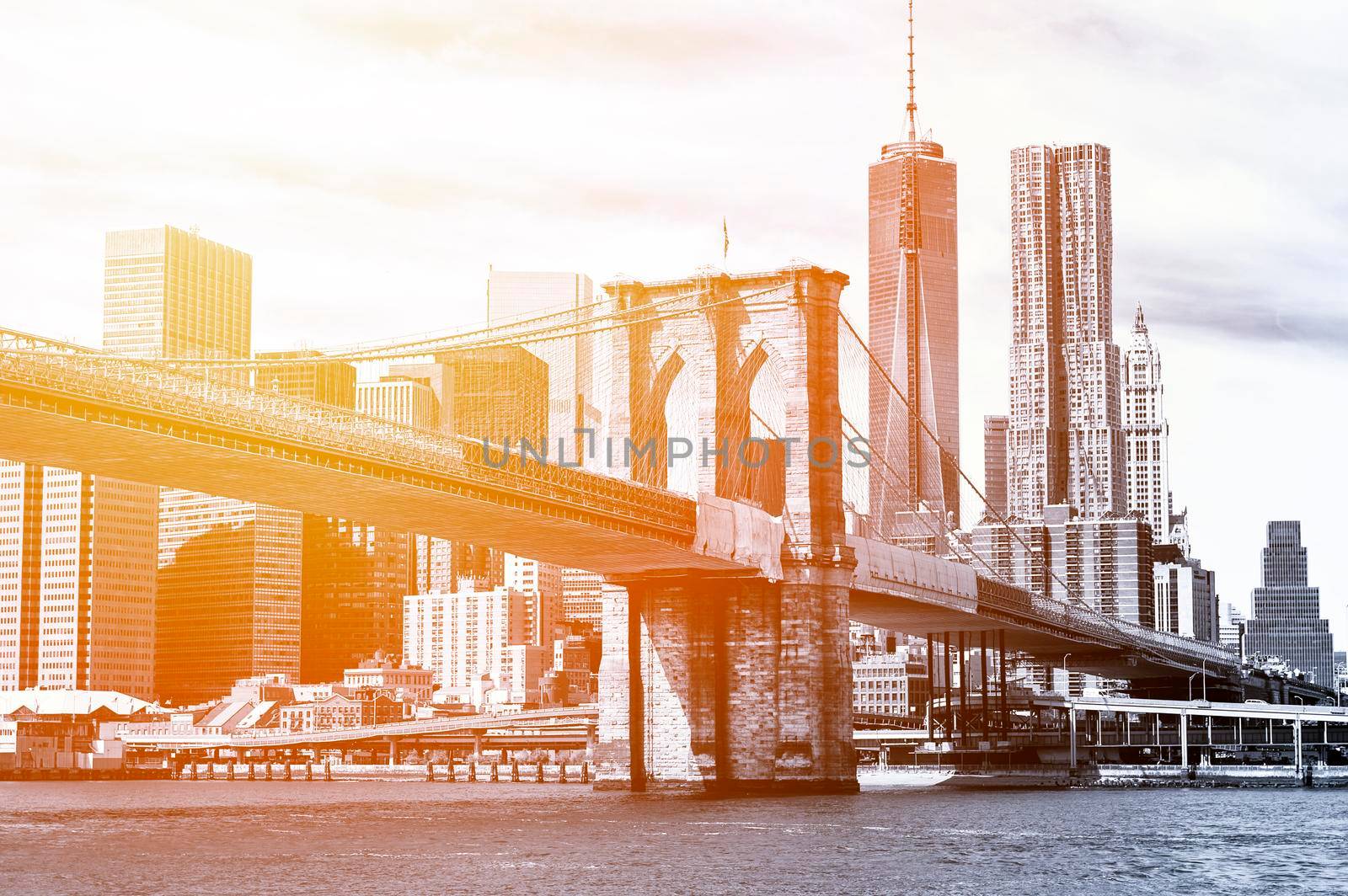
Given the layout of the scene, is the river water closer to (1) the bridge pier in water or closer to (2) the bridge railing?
(1) the bridge pier in water

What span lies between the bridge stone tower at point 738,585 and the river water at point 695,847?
268 cm

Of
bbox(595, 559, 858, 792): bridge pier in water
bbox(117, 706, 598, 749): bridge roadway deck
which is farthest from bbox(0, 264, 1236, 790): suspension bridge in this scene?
bbox(117, 706, 598, 749): bridge roadway deck

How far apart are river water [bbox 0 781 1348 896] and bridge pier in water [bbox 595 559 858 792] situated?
2.12 meters

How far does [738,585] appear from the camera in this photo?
79.4 metres

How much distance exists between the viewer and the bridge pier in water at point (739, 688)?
3081 inches

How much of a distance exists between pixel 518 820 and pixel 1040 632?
58.2m

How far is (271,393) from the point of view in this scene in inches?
2377

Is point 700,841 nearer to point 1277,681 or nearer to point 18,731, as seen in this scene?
point 18,731

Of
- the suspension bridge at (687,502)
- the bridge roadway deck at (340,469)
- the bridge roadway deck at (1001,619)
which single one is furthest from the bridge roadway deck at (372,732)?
the bridge roadway deck at (340,469)

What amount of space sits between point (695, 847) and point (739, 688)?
2292 centimetres

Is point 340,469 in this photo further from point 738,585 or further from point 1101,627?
point 1101,627

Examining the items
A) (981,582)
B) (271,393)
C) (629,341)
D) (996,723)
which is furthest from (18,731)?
(271,393)

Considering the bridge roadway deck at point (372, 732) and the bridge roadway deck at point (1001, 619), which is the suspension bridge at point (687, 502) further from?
the bridge roadway deck at point (372, 732)

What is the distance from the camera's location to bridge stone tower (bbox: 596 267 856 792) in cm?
7844
